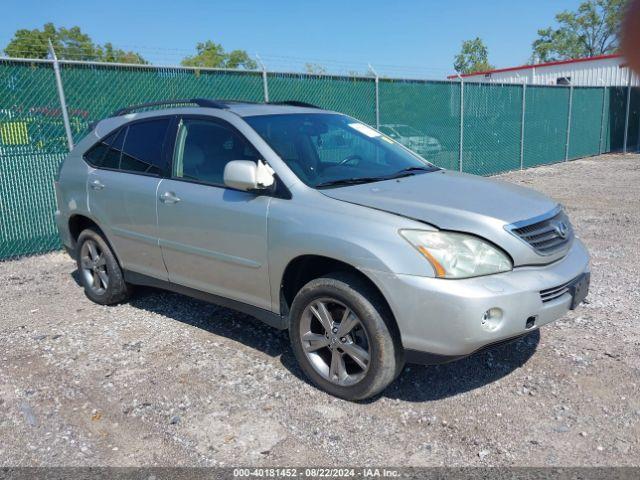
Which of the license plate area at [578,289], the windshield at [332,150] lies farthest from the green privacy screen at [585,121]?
the license plate area at [578,289]

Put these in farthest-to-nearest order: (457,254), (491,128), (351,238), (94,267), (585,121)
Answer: (585,121)
(491,128)
(94,267)
(351,238)
(457,254)

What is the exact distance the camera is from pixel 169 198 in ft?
14.6

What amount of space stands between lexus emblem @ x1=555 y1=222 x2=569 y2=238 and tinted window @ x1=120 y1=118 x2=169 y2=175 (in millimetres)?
3004

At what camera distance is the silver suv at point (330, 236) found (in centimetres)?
322

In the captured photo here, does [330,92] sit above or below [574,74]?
below

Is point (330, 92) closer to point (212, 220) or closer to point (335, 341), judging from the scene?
point (212, 220)

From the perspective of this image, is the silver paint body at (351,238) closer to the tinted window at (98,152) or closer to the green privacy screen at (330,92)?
the tinted window at (98,152)

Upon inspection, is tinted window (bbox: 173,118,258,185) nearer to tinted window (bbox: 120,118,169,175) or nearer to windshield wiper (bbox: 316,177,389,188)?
tinted window (bbox: 120,118,169,175)

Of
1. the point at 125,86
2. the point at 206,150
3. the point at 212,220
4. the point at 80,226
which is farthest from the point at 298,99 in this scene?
the point at 212,220

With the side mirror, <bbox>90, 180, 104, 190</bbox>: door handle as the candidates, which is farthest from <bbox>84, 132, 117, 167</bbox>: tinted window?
the side mirror

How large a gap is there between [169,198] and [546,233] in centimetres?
272

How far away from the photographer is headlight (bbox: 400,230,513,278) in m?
3.18

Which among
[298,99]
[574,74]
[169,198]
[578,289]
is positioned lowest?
[578,289]

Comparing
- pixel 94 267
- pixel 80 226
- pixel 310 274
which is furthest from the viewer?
pixel 80 226
